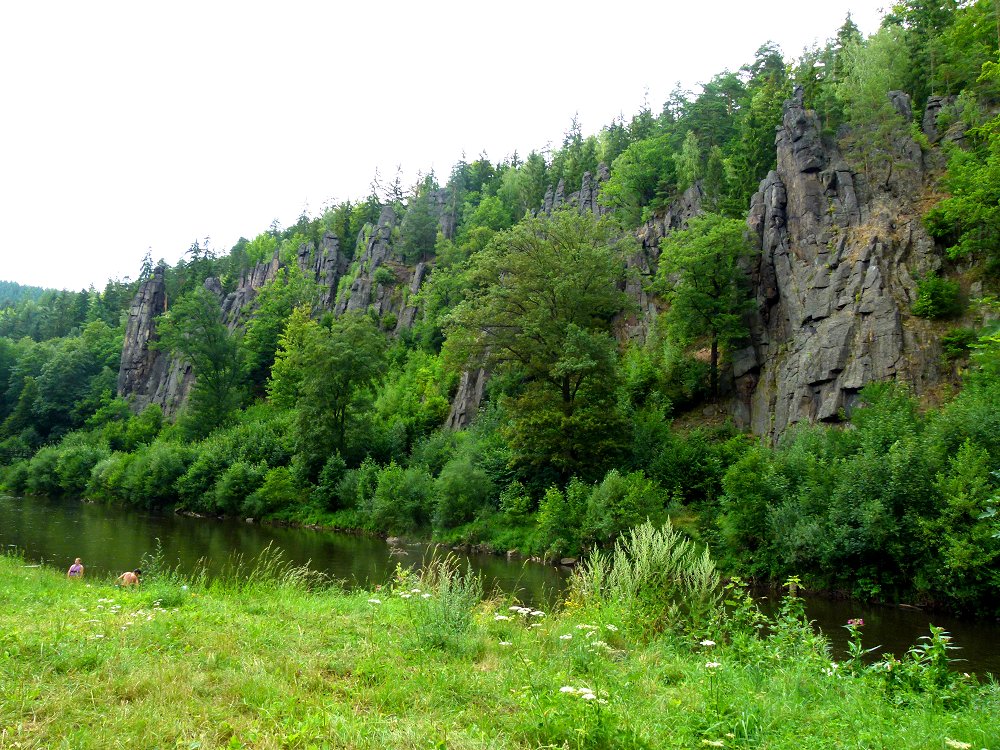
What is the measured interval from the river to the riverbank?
281 cm

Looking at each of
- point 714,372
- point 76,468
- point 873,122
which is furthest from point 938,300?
point 76,468

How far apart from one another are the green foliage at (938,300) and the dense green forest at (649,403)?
4.0 inches

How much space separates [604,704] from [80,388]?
3267 inches

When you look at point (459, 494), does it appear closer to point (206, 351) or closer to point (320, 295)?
point (206, 351)

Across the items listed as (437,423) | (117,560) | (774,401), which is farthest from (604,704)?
(437,423)

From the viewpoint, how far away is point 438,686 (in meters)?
4.46

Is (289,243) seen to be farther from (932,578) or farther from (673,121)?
(932,578)

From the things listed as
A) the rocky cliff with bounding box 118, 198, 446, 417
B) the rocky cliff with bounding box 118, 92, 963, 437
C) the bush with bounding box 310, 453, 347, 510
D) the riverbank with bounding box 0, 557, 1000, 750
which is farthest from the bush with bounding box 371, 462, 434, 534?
the rocky cliff with bounding box 118, 198, 446, 417

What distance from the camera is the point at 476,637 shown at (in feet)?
18.7

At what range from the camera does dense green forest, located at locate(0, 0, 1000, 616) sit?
57.8 ft

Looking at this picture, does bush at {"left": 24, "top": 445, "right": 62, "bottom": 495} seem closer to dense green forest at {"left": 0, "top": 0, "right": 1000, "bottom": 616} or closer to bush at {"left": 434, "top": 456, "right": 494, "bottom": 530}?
dense green forest at {"left": 0, "top": 0, "right": 1000, "bottom": 616}

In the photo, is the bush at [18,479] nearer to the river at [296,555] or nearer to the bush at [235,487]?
the river at [296,555]

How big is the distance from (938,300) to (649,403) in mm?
13463

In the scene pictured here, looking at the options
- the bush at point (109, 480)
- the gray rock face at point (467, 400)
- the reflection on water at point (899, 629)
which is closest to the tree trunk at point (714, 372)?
the gray rock face at point (467, 400)
